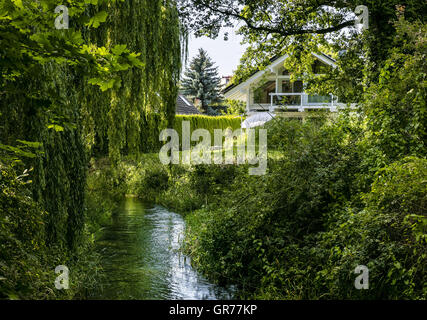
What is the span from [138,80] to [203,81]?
120ft

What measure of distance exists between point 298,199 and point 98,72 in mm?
4994

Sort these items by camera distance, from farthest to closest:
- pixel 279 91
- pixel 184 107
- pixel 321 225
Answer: pixel 184 107, pixel 279 91, pixel 321 225

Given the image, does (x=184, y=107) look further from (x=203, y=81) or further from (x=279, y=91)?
(x=203, y=81)

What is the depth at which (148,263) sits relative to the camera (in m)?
8.05

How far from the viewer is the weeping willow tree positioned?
729cm

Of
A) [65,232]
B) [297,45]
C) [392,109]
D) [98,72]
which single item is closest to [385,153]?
[392,109]

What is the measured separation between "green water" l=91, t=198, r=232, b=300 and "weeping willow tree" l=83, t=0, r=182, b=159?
1971mm

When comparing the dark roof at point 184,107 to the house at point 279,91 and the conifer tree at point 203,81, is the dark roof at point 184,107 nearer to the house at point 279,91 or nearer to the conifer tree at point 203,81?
the house at point 279,91

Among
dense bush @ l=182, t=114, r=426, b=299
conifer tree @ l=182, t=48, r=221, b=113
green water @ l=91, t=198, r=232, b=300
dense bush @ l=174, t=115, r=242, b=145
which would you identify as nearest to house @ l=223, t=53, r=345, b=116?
dense bush @ l=174, t=115, r=242, b=145

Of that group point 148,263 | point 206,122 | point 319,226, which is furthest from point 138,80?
point 206,122

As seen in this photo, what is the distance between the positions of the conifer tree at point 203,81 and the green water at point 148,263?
32.1 m

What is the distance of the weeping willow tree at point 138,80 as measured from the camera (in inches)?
287

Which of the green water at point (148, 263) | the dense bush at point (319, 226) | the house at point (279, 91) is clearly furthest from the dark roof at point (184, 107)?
the dense bush at point (319, 226)

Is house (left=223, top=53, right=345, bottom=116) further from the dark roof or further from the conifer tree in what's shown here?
the conifer tree
